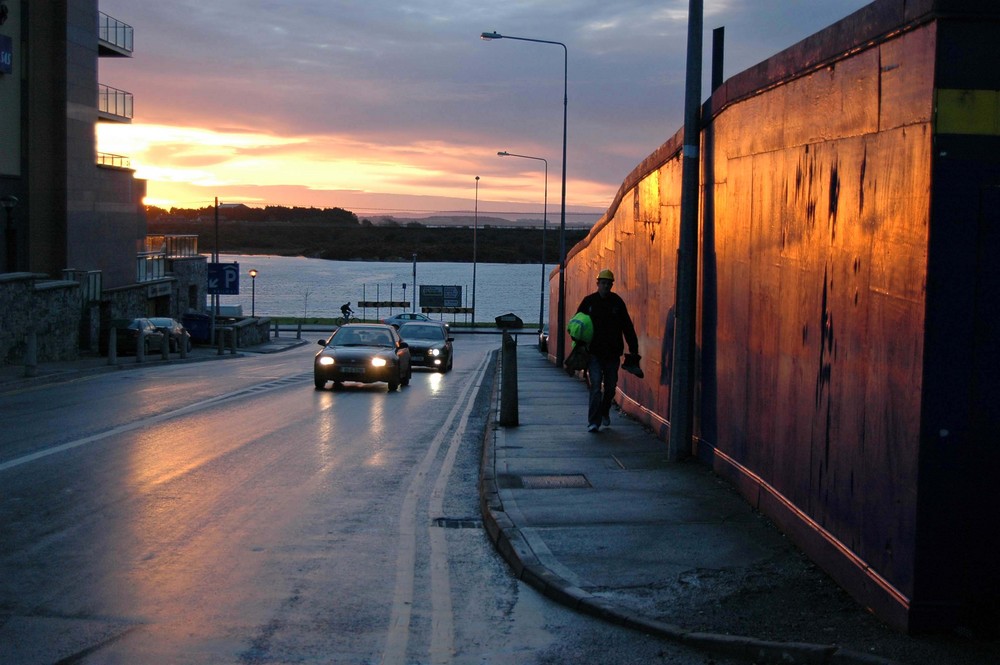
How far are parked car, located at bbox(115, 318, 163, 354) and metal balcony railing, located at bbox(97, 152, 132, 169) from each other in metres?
8.29

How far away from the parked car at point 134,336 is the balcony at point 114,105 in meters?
10.9

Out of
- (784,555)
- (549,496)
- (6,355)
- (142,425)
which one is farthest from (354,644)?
(6,355)

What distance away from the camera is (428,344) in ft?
103

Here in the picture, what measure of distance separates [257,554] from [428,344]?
2391 cm

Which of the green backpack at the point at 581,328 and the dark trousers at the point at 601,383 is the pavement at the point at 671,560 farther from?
the green backpack at the point at 581,328

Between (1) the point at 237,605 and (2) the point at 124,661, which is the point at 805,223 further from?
(2) the point at 124,661

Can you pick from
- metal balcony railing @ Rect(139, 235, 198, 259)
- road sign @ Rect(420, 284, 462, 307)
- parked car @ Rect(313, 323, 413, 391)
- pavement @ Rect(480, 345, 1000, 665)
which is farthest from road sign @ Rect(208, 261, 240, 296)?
road sign @ Rect(420, 284, 462, 307)

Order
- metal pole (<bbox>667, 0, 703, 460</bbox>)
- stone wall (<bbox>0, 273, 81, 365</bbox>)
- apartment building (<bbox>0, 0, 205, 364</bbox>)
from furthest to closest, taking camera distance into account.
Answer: apartment building (<bbox>0, 0, 205, 364</bbox>) → stone wall (<bbox>0, 273, 81, 365</bbox>) → metal pole (<bbox>667, 0, 703, 460</bbox>)

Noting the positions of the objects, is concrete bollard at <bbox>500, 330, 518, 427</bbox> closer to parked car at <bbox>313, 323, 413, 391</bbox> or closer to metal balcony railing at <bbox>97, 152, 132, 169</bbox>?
parked car at <bbox>313, 323, 413, 391</bbox>

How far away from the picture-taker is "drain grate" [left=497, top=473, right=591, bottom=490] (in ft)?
32.4

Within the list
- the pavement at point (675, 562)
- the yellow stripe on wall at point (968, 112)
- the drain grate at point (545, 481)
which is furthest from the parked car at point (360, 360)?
the yellow stripe on wall at point (968, 112)

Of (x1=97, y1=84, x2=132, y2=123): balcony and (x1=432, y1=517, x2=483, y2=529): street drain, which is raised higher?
(x1=97, y1=84, x2=132, y2=123): balcony

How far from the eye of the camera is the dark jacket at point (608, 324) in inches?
500

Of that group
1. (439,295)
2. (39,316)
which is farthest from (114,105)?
(439,295)
